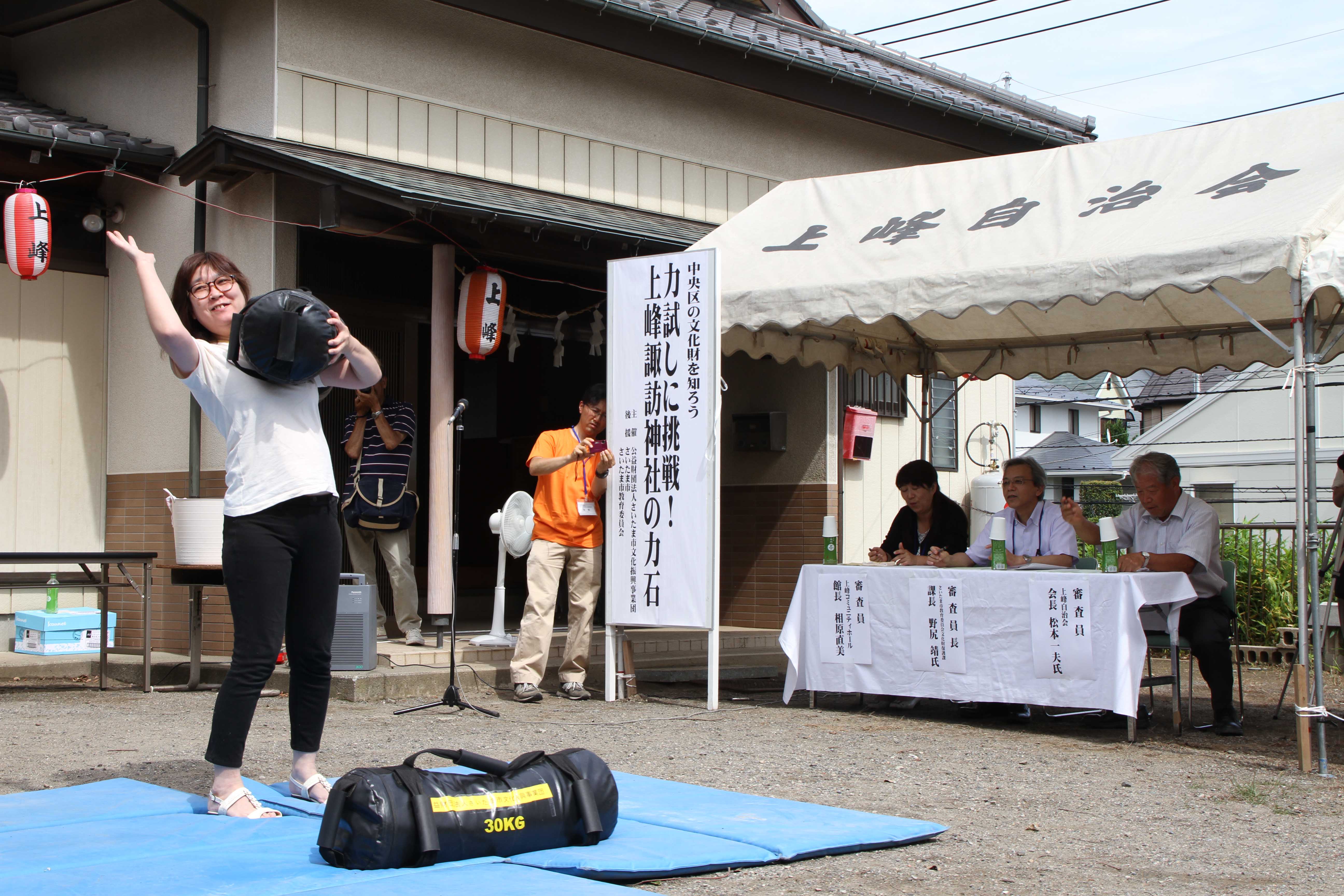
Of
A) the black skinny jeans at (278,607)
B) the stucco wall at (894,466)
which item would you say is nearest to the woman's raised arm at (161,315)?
the black skinny jeans at (278,607)

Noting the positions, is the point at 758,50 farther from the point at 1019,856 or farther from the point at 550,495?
the point at 1019,856

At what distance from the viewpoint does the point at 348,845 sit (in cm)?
351

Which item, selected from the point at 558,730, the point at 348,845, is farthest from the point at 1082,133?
the point at 348,845

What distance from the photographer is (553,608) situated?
304 inches

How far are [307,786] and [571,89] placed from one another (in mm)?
7079

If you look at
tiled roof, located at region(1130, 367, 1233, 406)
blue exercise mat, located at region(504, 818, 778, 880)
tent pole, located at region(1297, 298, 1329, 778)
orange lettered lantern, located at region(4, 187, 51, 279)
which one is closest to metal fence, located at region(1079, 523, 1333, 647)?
tent pole, located at region(1297, 298, 1329, 778)

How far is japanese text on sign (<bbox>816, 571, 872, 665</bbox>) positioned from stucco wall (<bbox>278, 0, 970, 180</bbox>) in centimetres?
458

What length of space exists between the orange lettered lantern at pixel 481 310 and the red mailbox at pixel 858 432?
3.92 meters

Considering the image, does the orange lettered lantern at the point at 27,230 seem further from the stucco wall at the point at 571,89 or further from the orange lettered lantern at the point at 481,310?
the orange lettered lantern at the point at 481,310

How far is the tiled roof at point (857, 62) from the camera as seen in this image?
10.4 meters

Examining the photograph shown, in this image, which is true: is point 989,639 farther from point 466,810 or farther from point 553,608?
point 466,810

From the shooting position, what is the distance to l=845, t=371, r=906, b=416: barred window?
11.8 m

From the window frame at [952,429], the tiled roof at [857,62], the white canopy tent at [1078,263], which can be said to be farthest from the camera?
the window frame at [952,429]

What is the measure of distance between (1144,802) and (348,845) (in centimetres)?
301
